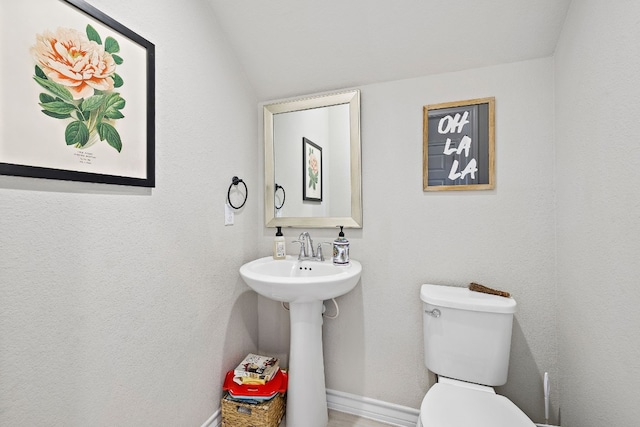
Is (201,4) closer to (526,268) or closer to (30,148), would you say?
(30,148)

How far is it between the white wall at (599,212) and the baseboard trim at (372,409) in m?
0.70

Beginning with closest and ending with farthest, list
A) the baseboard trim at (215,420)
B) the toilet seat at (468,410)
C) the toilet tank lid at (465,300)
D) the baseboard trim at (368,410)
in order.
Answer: the toilet seat at (468,410), the toilet tank lid at (465,300), the baseboard trim at (215,420), the baseboard trim at (368,410)

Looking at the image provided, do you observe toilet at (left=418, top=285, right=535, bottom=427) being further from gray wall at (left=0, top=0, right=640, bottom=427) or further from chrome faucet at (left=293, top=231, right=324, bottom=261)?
chrome faucet at (left=293, top=231, right=324, bottom=261)

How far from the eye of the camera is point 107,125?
1040 millimetres

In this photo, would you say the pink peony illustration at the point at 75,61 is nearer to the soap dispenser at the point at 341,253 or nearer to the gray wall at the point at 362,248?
the gray wall at the point at 362,248

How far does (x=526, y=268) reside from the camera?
142 cm

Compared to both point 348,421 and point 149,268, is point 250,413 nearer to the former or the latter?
point 348,421

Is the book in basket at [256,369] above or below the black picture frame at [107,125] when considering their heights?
below

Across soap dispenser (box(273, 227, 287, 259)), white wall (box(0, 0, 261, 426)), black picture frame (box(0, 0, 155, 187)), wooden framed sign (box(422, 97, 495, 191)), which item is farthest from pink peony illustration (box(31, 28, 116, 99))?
wooden framed sign (box(422, 97, 495, 191))

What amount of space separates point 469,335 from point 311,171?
119cm

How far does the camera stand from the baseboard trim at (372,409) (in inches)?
63.6

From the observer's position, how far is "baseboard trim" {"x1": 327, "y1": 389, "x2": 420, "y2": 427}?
63.6 inches

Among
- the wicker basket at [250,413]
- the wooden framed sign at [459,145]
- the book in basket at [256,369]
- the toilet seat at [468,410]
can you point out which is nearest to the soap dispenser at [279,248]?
the book in basket at [256,369]

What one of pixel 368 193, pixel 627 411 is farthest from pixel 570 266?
pixel 368 193
